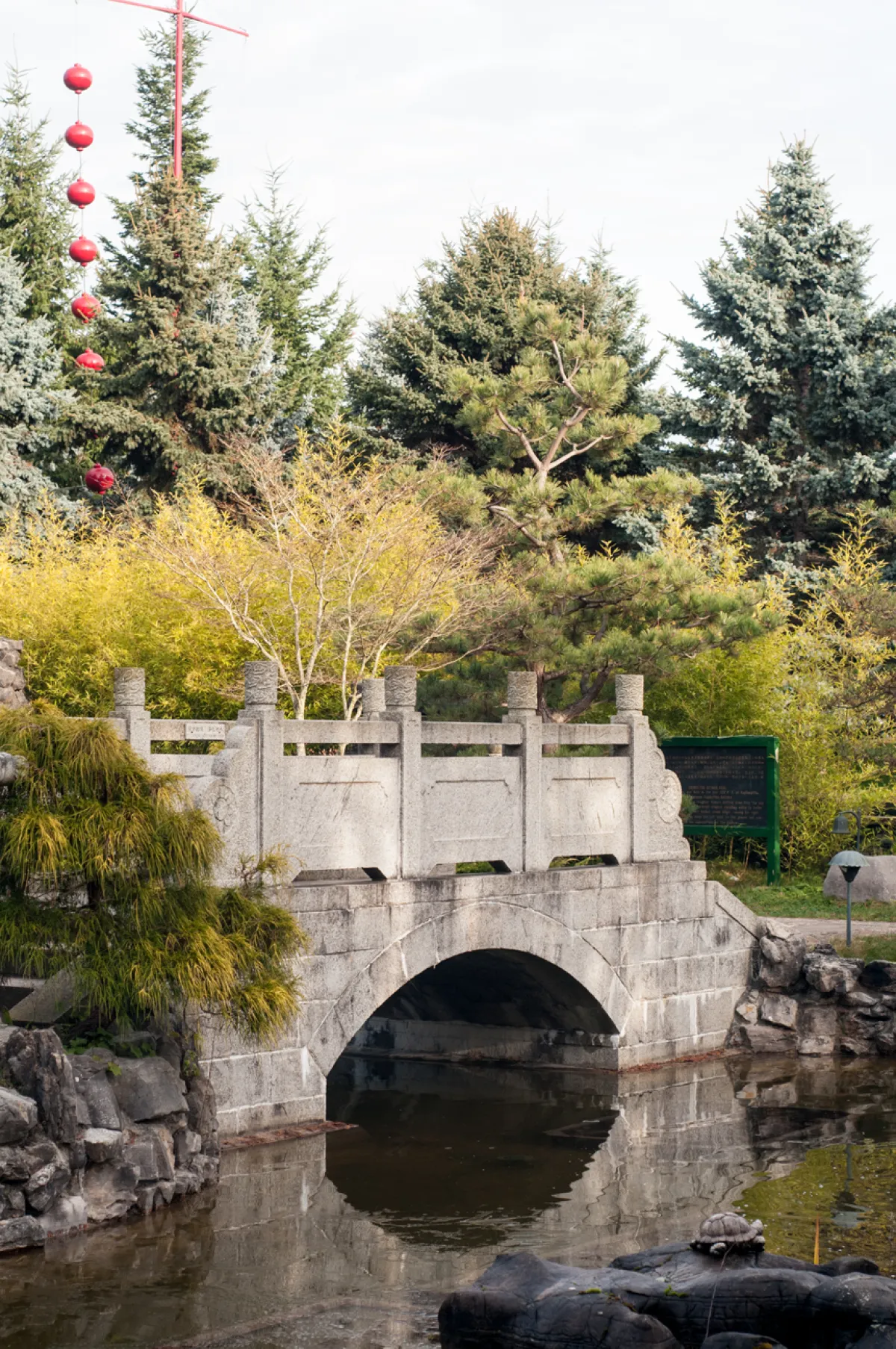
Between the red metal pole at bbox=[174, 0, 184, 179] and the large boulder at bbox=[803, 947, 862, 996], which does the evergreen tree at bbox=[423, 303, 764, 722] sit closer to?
the large boulder at bbox=[803, 947, 862, 996]

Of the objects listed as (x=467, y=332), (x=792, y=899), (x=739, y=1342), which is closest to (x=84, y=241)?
(x=467, y=332)

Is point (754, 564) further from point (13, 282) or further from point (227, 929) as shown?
point (227, 929)

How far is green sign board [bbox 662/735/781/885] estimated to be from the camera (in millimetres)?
19516

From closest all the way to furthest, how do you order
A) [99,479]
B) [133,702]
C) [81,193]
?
[133,702], [81,193], [99,479]

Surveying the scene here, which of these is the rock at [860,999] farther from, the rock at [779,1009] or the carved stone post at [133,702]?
the carved stone post at [133,702]

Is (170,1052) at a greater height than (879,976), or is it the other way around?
(170,1052)

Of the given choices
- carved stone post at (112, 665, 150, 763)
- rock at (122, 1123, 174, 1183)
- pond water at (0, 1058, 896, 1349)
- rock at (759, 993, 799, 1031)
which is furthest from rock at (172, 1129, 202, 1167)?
rock at (759, 993, 799, 1031)

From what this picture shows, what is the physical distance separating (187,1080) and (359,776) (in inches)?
99.6

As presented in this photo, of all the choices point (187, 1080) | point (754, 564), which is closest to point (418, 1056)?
point (187, 1080)

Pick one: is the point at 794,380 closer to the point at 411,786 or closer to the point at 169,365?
the point at 169,365

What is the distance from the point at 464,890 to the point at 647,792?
2.62m

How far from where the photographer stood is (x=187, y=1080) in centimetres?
1015

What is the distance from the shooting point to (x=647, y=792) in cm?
1423

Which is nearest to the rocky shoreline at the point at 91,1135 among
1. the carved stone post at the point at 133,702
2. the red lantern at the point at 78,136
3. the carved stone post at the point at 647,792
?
the carved stone post at the point at 133,702
